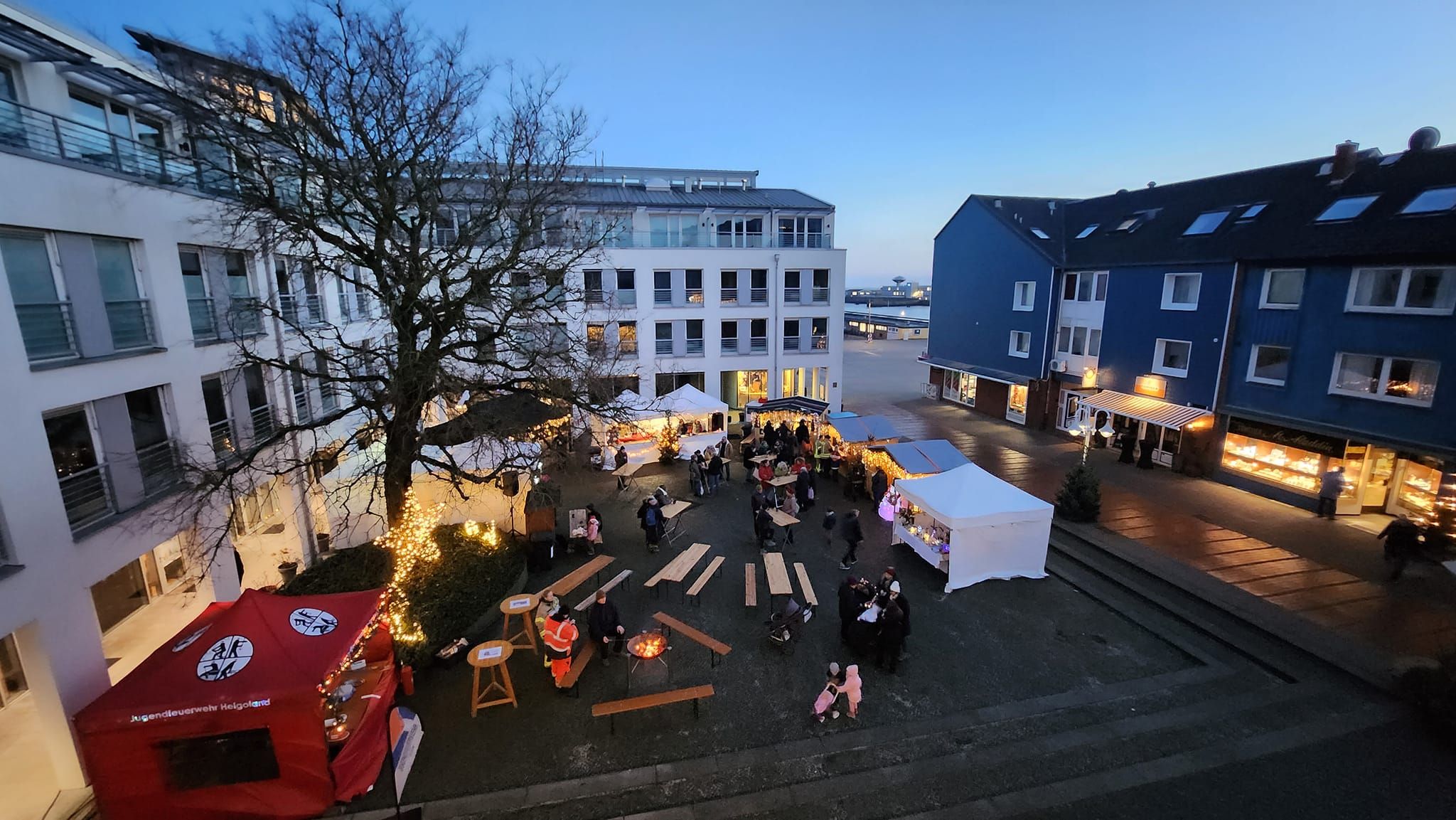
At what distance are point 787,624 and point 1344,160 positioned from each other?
2161 centimetres

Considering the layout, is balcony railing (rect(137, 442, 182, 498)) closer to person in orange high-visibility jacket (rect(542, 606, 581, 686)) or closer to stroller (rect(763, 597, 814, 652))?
person in orange high-visibility jacket (rect(542, 606, 581, 686))

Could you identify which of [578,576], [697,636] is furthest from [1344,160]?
[578,576]

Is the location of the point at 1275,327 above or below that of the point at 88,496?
above

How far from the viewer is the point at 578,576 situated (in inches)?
461

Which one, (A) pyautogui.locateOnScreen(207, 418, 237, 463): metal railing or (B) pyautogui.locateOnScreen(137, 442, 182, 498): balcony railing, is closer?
(B) pyautogui.locateOnScreen(137, 442, 182, 498): balcony railing

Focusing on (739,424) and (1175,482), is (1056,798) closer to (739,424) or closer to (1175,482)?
(1175,482)

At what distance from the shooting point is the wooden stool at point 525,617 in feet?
31.5

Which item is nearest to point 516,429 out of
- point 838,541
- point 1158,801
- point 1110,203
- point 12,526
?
point 12,526

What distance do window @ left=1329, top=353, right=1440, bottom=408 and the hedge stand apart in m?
21.3

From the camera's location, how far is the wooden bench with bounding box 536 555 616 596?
1138 cm

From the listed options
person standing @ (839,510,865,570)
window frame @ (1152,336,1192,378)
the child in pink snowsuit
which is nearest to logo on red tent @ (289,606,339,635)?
the child in pink snowsuit

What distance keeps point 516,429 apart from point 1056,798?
9930mm

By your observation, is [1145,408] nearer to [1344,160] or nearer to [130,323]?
[1344,160]

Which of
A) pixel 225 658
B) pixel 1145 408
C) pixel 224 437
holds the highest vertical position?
pixel 224 437
